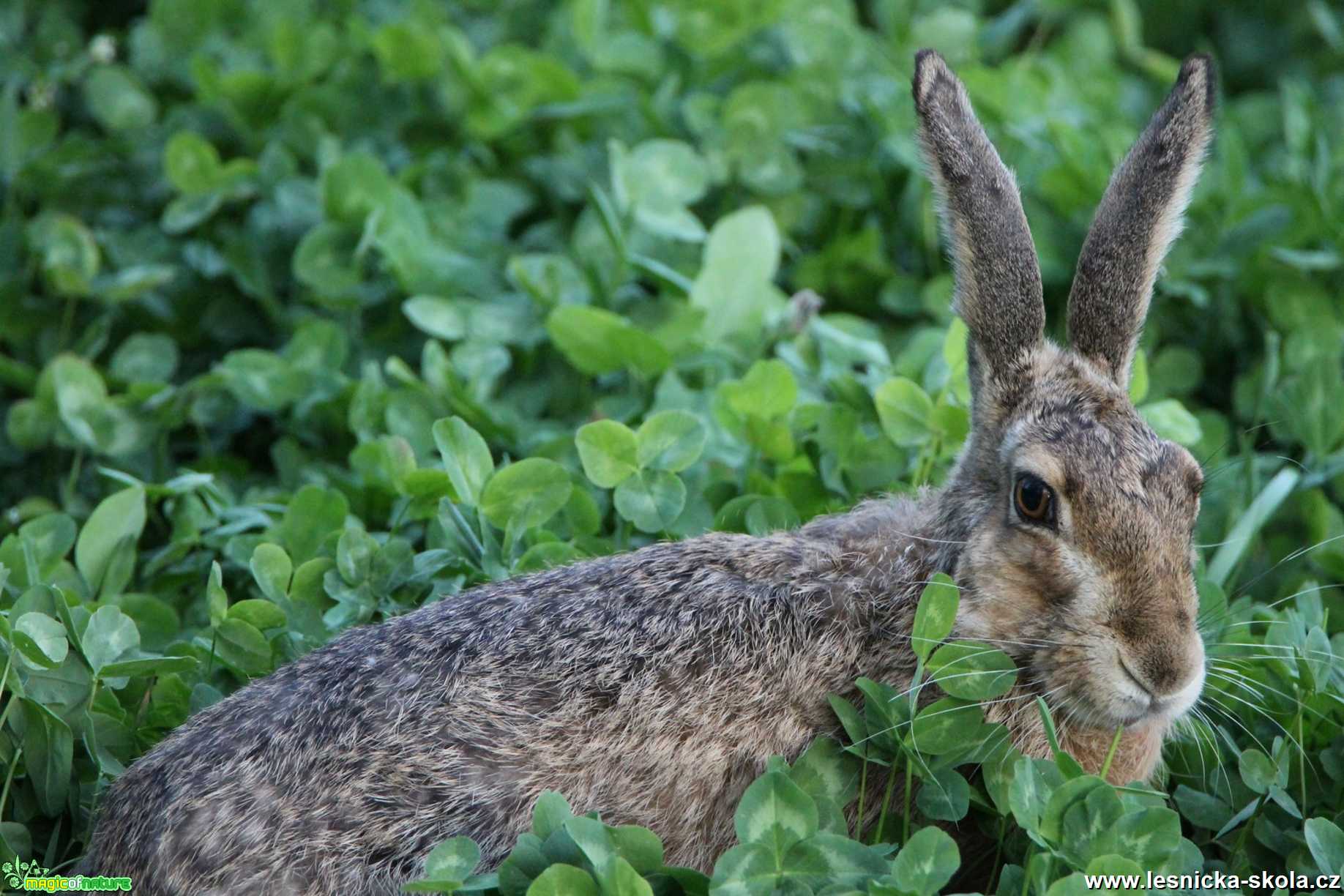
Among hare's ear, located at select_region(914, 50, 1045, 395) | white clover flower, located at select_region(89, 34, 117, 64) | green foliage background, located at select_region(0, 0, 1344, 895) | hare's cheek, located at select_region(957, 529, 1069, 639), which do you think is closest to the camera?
hare's cheek, located at select_region(957, 529, 1069, 639)

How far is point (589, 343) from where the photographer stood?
18.0 ft

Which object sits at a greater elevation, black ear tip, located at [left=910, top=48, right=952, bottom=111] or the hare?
black ear tip, located at [left=910, top=48, right=952, bottom=111]

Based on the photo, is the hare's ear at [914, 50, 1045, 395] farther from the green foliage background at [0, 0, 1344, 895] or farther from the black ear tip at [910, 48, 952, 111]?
the green foliage background at [0, 0, 1344, 895]

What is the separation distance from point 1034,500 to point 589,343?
2108mm

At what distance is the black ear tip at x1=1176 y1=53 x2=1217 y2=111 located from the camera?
4297 millimetres

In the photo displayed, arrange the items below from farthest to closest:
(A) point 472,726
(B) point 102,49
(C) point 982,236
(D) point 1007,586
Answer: (B) point 102,49 → (C) point 982,236 → (D) point 1007,586 → (A) point 472,726

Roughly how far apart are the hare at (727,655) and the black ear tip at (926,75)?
0.01m

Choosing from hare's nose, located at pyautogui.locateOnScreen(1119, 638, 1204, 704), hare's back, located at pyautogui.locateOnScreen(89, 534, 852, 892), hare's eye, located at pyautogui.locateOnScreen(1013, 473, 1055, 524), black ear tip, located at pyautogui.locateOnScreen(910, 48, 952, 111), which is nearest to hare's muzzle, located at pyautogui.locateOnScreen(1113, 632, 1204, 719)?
hare's nose, located at pyautogui.locateOnScreen(1119, 638, 1204, 704)

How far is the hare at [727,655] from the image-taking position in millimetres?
3549

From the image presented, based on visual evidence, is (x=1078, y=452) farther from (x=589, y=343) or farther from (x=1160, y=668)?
(x=589, y=343)

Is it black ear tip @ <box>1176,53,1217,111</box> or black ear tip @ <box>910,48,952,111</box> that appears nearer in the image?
black ear tip @ <box>910,48,952,111</box>

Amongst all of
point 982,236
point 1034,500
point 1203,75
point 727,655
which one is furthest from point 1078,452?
point 1203,75

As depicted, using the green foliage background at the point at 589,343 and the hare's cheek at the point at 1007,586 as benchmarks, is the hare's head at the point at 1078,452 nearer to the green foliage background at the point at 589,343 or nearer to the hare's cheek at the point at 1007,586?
the hare's cheek at the point at 1007,586

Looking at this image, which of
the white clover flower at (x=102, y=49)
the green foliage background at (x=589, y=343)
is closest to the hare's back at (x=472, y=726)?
the green foliage background at (x=589, y=343)
